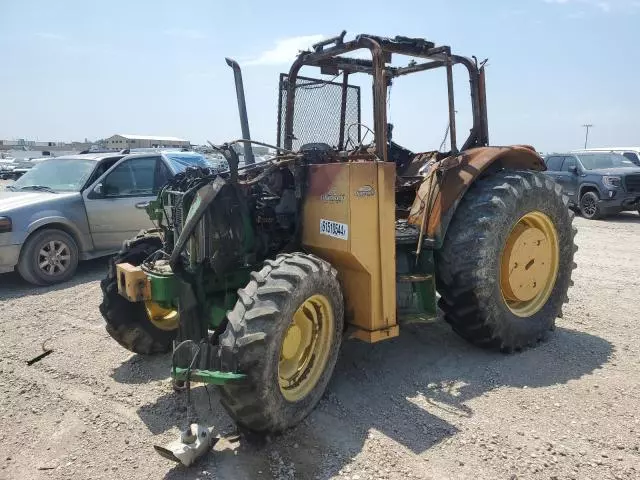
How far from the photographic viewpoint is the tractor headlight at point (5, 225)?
7.10 m

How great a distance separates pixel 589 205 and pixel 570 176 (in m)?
1.05

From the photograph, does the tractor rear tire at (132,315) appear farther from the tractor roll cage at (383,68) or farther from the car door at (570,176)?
the car door at (570,176)

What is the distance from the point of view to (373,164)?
3580mm

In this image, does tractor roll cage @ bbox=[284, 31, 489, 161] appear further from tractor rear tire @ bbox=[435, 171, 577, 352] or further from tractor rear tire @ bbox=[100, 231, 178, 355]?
tractor rear tire @ bbox=[100, 231, 178, 355]

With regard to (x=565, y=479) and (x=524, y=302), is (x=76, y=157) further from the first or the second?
(x=565, y=479)

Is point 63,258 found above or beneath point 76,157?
beneath

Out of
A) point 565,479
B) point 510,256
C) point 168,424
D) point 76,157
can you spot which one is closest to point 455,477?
point 565,479

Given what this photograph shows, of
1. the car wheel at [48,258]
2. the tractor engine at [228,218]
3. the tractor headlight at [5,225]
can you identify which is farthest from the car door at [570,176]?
the tractor headlight at [5,225]

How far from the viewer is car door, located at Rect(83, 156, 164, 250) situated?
7934mm

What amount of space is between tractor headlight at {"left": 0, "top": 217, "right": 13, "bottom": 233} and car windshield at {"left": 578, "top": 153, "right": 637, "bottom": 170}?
43.9ft

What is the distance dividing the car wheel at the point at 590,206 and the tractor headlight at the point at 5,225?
12.8m

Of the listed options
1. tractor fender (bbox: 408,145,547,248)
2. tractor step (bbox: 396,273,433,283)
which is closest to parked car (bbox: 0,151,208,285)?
tractor fender (bbox: 408,145,547,248)

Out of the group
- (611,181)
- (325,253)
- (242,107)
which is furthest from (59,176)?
(611,181)

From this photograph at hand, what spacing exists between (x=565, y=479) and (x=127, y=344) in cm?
319
